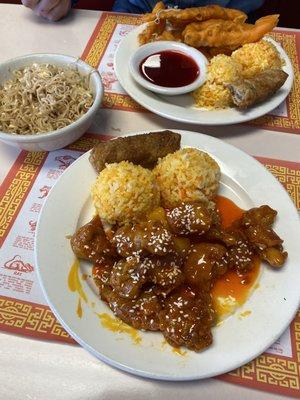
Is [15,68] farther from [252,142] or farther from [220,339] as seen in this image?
[220,339]

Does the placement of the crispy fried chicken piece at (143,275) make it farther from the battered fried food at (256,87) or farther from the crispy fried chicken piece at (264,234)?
the battered fried food at (256,87)

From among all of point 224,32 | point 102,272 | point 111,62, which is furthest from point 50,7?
point 102,272

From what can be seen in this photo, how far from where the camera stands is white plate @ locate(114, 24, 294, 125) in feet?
6.88

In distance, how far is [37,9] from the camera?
2.78 m

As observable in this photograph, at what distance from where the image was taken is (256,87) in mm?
2141

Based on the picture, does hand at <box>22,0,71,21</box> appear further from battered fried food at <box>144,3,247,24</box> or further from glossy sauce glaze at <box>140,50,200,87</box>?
glossy sauce glaze at <box>140,50,200,87</box>

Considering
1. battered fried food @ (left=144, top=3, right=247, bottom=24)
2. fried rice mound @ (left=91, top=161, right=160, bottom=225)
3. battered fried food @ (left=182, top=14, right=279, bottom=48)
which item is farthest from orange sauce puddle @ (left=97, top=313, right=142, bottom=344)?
battered fried food @ (left=144, top=3, right=247, bottom=24)

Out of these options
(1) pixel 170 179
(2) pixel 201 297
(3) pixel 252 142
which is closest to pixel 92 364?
(2) pixel 201 297

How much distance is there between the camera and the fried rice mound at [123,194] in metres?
1.66

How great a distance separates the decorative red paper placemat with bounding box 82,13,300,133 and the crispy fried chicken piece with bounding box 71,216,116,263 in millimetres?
1010

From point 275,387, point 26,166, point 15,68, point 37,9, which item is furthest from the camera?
point 37,9

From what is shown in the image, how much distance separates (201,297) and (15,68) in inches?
64.8

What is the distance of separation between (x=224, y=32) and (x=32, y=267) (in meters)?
1.88

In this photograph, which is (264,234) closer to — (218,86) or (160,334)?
(160,334)
